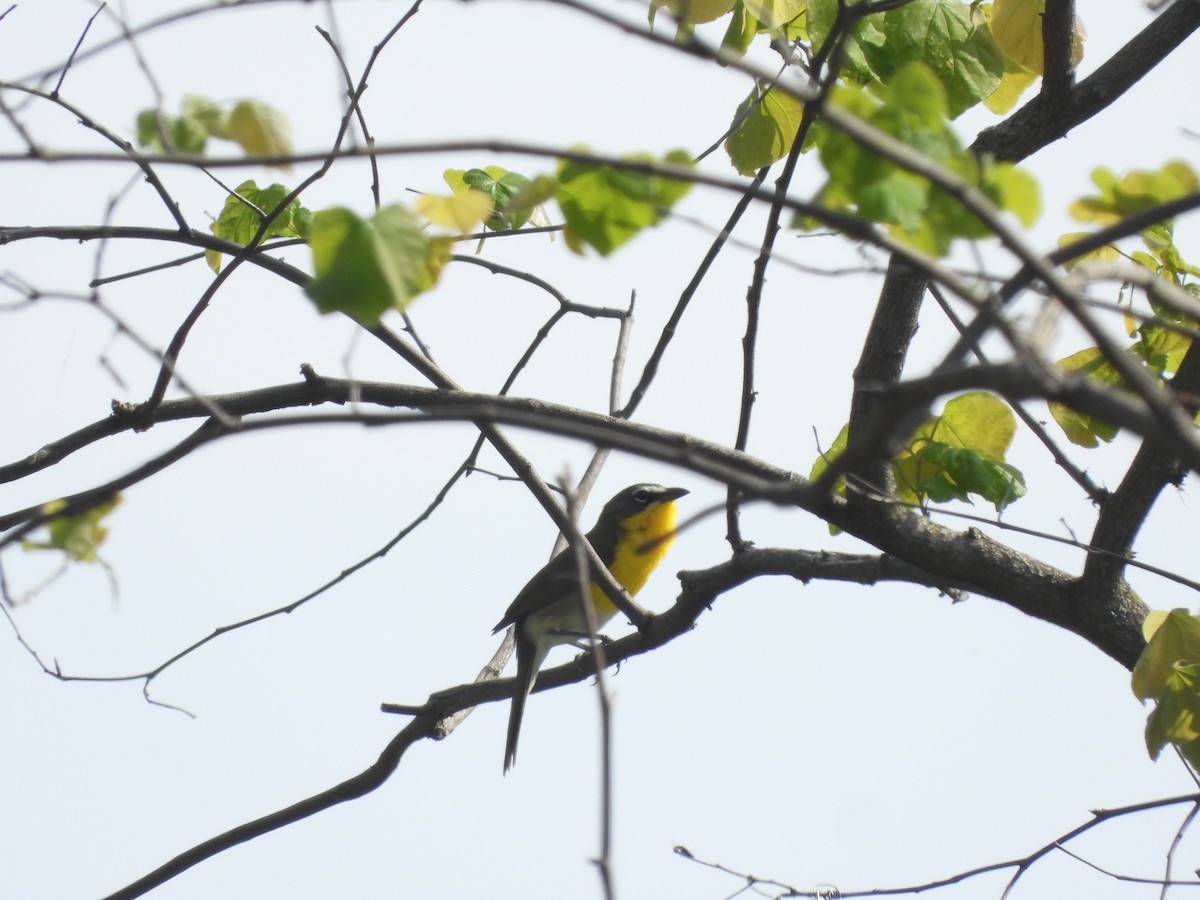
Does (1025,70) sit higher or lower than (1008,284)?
higher

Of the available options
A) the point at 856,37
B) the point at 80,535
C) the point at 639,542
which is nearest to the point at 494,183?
the point at 856,37

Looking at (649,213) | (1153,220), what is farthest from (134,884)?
(1153,220)

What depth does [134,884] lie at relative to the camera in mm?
4883

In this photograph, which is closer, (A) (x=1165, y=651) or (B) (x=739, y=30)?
(A) (x=1165, y=651)

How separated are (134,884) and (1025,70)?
4408 mm

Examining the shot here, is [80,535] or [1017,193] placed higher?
[80,535]

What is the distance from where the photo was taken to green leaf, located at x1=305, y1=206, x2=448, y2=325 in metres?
2.07

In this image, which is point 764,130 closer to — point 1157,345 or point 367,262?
point 1157,345

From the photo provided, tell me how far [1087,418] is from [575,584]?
4113mm

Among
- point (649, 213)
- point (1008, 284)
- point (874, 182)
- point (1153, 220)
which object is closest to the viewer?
point (1153, 220)

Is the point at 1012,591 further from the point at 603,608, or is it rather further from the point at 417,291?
the point at 603,608

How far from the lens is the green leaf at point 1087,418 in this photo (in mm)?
4246

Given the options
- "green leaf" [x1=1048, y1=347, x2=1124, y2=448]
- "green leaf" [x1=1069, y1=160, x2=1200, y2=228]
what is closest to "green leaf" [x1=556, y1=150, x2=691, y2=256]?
"green leaf" [x1=1069, y1=160, x2=1200, y2=228]

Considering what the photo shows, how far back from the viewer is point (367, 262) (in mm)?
2082
